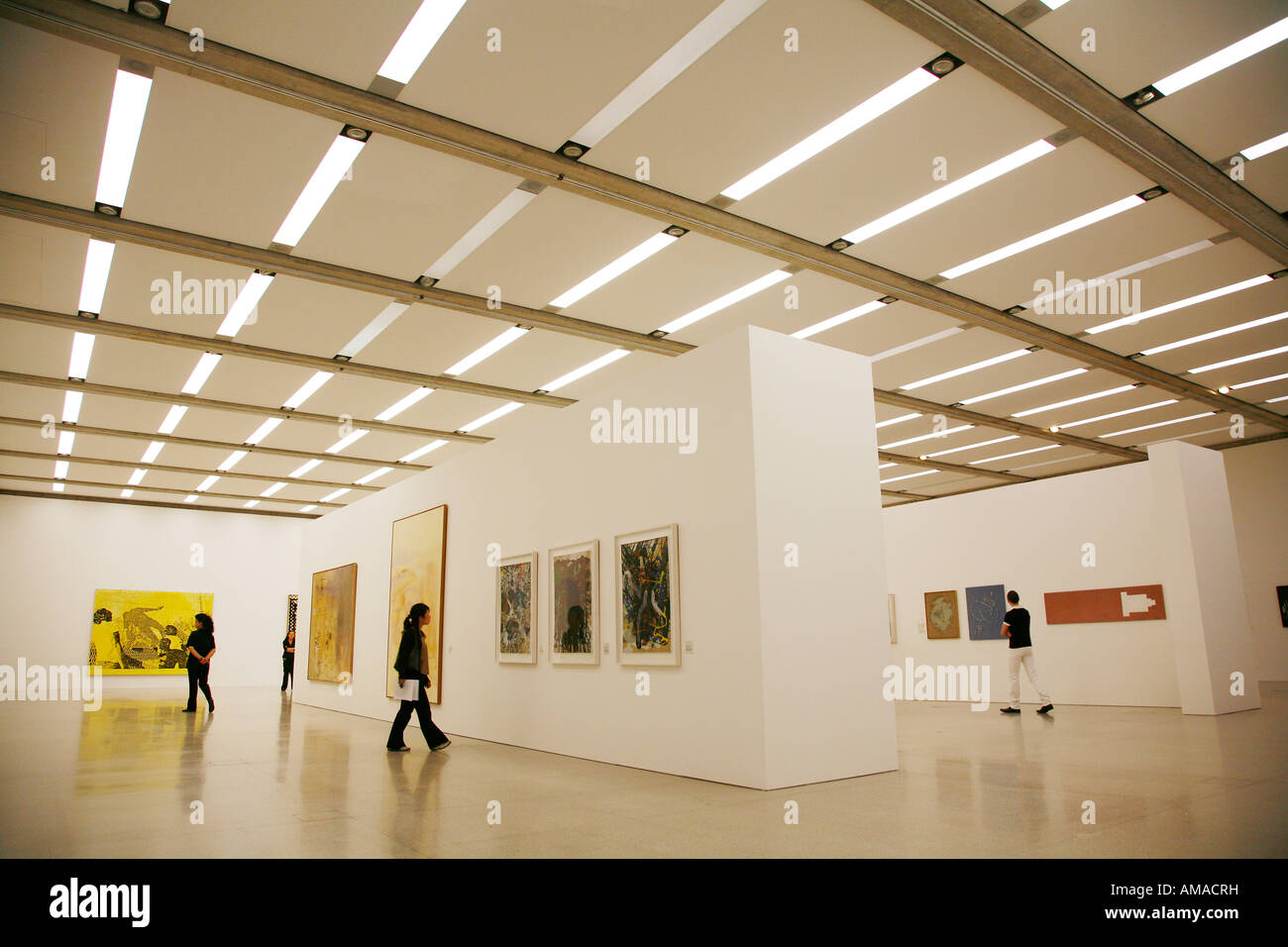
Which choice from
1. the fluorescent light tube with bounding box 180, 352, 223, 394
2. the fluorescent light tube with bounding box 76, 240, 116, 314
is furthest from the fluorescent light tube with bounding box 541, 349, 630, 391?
the fluorescent light tube with bounding box 76, 240, 116, 314

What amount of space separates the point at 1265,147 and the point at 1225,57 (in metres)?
2.12

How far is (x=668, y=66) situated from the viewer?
7.68 metres

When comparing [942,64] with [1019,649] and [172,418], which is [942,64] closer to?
[1019,649]

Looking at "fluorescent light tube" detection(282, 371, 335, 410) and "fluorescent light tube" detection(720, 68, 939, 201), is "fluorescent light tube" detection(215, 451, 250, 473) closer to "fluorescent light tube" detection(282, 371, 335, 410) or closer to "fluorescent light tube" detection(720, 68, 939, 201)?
"fluorescent light tube" detection(282, 371, 335, 410)

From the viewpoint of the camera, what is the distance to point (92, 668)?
2616cm

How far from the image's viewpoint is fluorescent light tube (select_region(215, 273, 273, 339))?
11.8m

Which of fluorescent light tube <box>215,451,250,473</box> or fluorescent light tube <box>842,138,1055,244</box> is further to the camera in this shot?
fluorescent light tube <box>215,451,250,473</box>

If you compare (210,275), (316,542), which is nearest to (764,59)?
(210,275)

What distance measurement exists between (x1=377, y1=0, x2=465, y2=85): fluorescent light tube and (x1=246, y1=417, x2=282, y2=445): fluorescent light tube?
41.1 ft

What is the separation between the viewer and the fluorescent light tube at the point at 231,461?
2159 cm

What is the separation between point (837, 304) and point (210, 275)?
31.2 ft

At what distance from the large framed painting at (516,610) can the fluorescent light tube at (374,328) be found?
4.48m

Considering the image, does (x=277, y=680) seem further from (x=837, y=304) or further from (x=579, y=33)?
(x=579, y=33)

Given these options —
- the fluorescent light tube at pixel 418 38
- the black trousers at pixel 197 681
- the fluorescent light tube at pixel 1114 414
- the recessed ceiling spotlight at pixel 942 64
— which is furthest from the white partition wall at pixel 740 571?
the fluorescent light tube at pixel 1114 414
